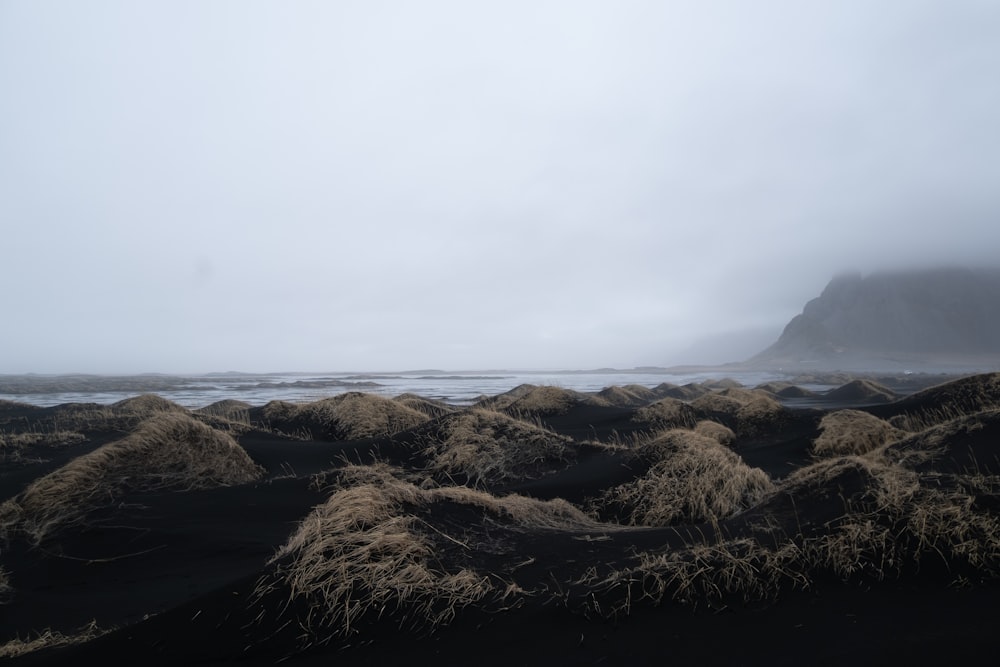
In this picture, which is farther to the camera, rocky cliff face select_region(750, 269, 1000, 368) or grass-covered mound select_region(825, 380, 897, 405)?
rocky cliff face select_region(750, 269, 1000, 368)

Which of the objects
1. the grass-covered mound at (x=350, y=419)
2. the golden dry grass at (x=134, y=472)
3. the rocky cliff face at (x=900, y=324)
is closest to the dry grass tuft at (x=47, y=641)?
the golden dry grass at (x=134, y=472)

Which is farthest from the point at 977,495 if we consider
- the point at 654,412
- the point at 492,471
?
the point at 654,412

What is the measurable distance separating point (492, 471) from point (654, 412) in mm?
12137

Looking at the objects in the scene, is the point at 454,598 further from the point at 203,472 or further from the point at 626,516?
the point at 203,472

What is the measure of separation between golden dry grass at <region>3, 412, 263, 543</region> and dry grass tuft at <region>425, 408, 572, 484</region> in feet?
15.6

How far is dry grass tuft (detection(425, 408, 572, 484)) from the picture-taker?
1302cm

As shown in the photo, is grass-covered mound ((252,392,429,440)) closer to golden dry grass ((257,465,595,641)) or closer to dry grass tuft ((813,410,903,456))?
golden dry grass ((257,465,595,641))

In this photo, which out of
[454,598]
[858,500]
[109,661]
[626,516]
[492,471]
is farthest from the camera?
[492,471]

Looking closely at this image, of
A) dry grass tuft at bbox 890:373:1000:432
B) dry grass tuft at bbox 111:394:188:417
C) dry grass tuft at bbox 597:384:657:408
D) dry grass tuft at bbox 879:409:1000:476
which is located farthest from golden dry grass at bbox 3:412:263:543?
dry grass tuft at bbox 597:384:657:408

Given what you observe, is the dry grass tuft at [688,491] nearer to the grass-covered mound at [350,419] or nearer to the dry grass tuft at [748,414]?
the dry grass tuft at [748,414]

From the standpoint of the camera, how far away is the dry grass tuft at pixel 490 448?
42.7ft

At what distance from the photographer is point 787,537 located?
17.9 feet

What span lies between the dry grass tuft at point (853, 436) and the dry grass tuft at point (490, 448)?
7.43 metres

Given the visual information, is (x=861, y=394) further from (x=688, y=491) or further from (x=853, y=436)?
(x=688, y=491)
